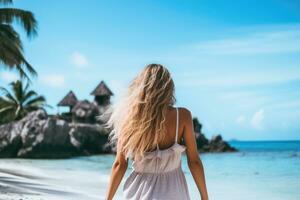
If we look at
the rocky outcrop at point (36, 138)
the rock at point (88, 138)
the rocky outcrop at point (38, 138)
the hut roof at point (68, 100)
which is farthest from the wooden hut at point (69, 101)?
the rocky outcrop at point (36, 138)

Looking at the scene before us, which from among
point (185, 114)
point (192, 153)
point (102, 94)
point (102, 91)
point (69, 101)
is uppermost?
point (102, 91)

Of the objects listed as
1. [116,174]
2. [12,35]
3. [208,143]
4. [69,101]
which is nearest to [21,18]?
[12,35]

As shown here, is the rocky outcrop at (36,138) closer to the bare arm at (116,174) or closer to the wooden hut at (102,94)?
the wooden hut at (102,94)

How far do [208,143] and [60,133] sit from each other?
21.8 m

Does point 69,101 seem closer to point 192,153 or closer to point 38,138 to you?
point 38,138

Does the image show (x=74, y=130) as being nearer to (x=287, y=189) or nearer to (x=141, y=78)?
(x=287, y=189)

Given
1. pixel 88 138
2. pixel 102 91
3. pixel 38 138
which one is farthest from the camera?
pixel 102 91

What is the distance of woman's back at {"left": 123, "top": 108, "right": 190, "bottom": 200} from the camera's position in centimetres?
251

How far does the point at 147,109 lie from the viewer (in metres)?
2.54

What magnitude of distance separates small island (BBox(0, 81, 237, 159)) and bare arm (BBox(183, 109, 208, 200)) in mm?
29916

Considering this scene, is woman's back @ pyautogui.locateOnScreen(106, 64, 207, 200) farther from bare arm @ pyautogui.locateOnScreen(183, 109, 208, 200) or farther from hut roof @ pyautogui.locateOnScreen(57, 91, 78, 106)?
hut roof @ pyautogui.locateOnScreen(57, 91, 78, 106)

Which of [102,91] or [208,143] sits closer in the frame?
[102,91]

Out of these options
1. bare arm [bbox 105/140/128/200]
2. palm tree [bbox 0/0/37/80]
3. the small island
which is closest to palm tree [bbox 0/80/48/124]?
the small island

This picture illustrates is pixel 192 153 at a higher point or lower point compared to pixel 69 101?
lower
